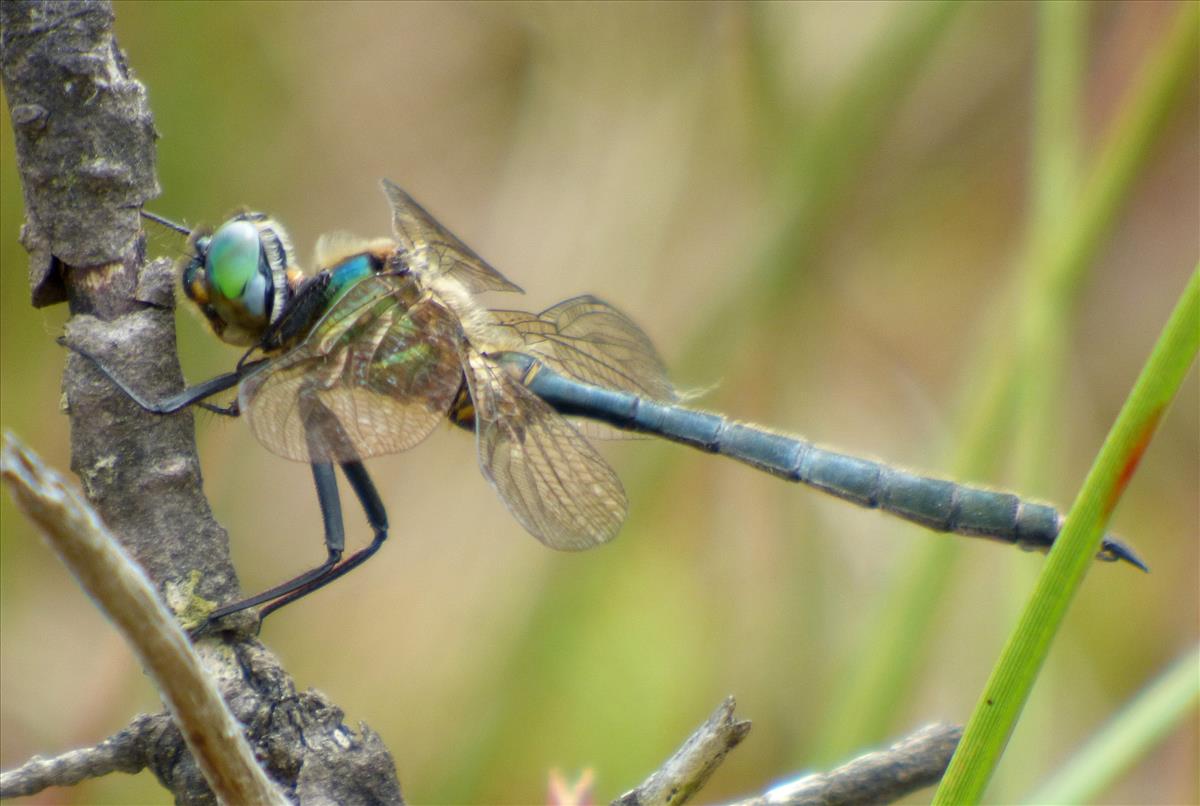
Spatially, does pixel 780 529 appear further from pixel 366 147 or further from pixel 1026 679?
pixel 1026 679

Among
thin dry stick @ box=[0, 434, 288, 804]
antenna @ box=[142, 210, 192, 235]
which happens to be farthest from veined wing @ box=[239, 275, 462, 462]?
thin dry stick @ box=[0, 434, 288, 804]

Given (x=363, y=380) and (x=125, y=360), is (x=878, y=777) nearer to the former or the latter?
(x=125, y=360)

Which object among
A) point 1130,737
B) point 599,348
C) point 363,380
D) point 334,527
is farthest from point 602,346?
point 1130,737

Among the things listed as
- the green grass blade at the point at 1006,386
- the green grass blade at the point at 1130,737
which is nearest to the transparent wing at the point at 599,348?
the green grass blade at the point at 1006,386

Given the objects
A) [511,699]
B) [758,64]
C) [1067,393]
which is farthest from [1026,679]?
[1067,393]

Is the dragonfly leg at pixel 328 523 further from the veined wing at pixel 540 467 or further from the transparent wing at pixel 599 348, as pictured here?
the transparent wing at pixel 599 348

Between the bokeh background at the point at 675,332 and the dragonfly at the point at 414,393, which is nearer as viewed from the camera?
the dragonfly at the point at 414,393
